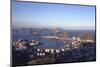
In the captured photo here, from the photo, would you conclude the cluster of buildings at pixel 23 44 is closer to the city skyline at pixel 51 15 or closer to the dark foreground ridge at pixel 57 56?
the dark foreground ridge at pixel 57 56

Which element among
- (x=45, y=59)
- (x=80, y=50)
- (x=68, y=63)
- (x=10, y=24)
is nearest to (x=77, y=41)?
(x=80, y=50)

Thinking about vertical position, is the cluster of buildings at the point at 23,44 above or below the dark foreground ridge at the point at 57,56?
above

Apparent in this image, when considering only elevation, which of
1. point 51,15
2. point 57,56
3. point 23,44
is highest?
point 51,15

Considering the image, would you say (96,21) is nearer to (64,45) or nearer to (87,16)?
(87,16)

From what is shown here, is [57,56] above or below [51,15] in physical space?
below

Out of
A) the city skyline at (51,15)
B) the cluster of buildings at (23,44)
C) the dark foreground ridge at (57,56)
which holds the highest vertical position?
the city skyline at (51,15)

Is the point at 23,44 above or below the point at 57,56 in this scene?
above

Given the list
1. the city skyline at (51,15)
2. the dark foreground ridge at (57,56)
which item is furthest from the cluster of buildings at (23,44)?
the city skyline at (51,15)

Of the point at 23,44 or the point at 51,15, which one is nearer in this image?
the point at 23,44
